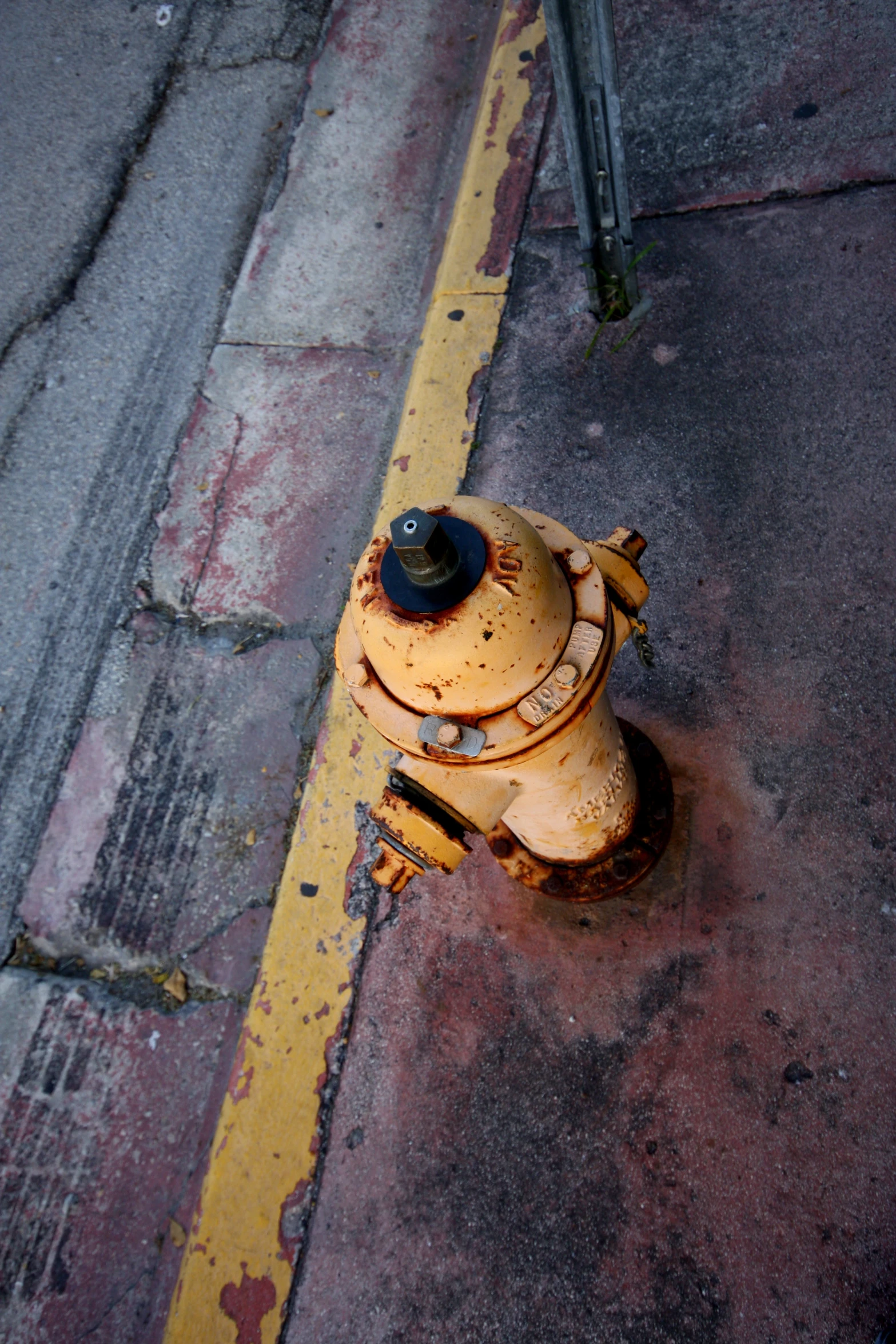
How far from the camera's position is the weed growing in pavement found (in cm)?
254

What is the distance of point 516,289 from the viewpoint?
9.09 ft


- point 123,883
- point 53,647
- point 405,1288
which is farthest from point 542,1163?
point 53,647

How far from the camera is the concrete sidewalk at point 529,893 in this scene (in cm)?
174

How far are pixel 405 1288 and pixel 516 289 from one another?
2.91 meters

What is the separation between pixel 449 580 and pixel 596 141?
1.87 m

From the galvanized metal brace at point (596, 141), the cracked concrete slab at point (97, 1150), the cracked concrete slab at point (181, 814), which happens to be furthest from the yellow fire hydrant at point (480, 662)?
the galvanized metal brace at point (596, 141)

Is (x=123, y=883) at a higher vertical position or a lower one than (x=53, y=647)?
lower

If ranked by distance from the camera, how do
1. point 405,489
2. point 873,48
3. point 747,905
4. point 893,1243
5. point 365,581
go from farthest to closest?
point 873,48
point 405,489
point 747,905
point 893,1243
point 365,581

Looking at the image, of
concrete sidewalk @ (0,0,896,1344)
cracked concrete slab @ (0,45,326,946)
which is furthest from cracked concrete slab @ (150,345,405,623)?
cracked concrete slab @ (0,45,326,946)

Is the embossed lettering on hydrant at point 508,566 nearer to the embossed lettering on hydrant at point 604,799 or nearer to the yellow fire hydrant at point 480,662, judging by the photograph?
the yellow fire hydrant at point 480,662

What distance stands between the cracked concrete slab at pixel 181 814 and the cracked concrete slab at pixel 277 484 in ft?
0.54

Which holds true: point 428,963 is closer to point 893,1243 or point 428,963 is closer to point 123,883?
point 123,883

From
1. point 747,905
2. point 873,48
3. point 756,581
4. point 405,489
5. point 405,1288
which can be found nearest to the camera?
point 405,1288

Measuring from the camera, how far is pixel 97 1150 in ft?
6.66
